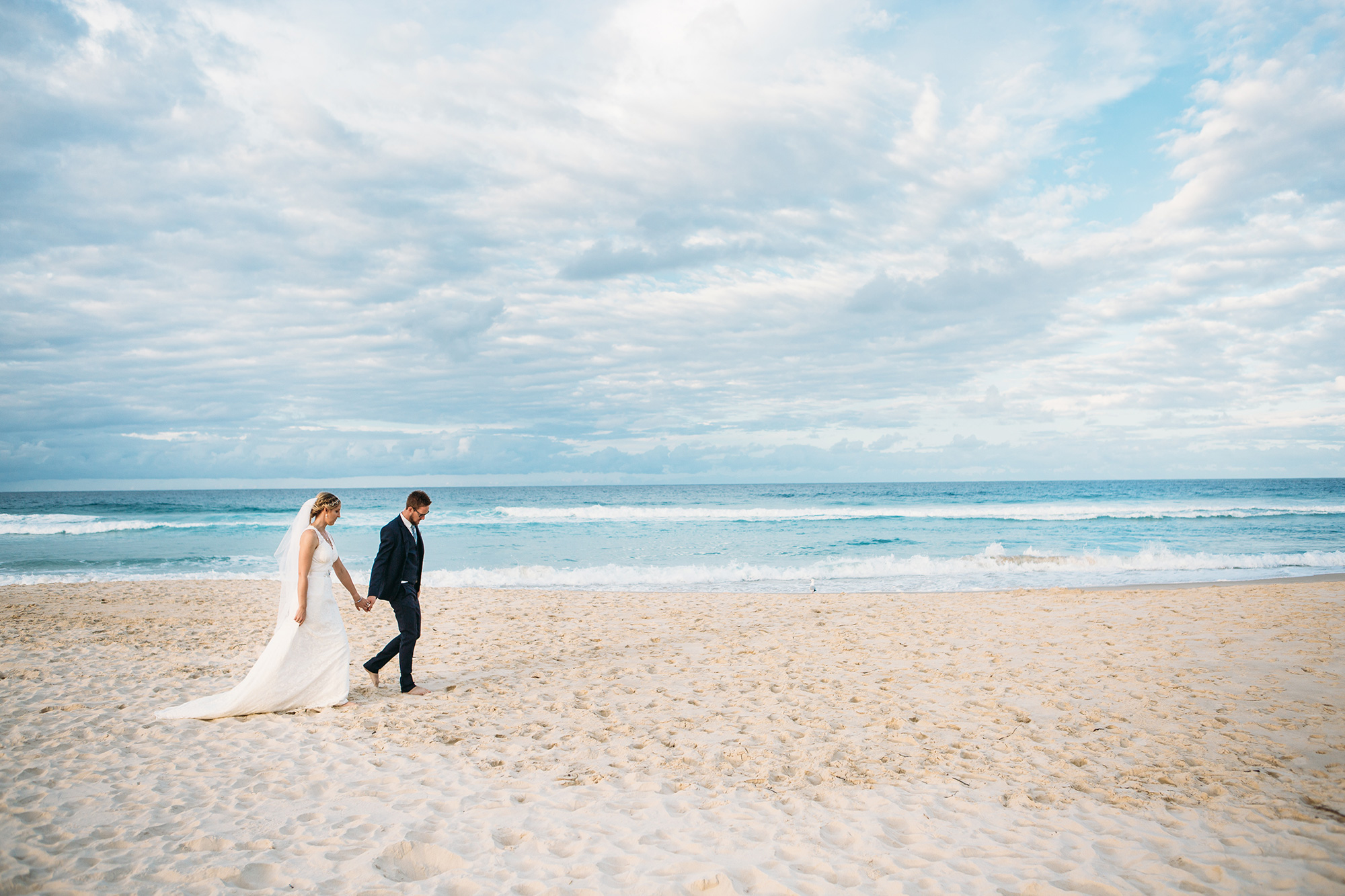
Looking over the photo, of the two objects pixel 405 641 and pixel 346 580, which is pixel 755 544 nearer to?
pixel 405 641

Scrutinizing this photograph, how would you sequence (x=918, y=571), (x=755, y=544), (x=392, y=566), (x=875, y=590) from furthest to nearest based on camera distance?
(x=755, y=544), (x=918, y=571), (x=875, y=590), (x=392, y=566)

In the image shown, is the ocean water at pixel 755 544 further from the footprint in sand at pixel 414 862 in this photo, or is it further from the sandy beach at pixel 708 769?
the footprint in sand at pixel 414 862

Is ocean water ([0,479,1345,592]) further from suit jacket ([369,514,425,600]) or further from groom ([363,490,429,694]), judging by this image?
suit jacket ([369,514,425,600])

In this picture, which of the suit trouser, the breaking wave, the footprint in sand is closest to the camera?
the footprint in sand

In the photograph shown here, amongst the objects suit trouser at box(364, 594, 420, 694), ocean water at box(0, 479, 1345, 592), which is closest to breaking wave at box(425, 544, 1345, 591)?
ocean water at box(0, 479, 1345, 592)

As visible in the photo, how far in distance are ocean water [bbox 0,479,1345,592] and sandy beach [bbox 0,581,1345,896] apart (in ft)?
25.4

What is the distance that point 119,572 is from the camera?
1848cm

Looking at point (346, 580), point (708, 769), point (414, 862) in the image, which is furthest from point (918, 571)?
point (414, 862)

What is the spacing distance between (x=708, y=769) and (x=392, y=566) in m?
3.39

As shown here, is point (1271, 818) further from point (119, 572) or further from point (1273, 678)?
point (119, 572)

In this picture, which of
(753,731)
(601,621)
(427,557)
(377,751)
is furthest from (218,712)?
(427,557)

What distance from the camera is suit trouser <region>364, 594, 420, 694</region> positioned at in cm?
627

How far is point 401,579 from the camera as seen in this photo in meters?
6.23

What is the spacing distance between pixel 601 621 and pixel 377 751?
5.65 meters
